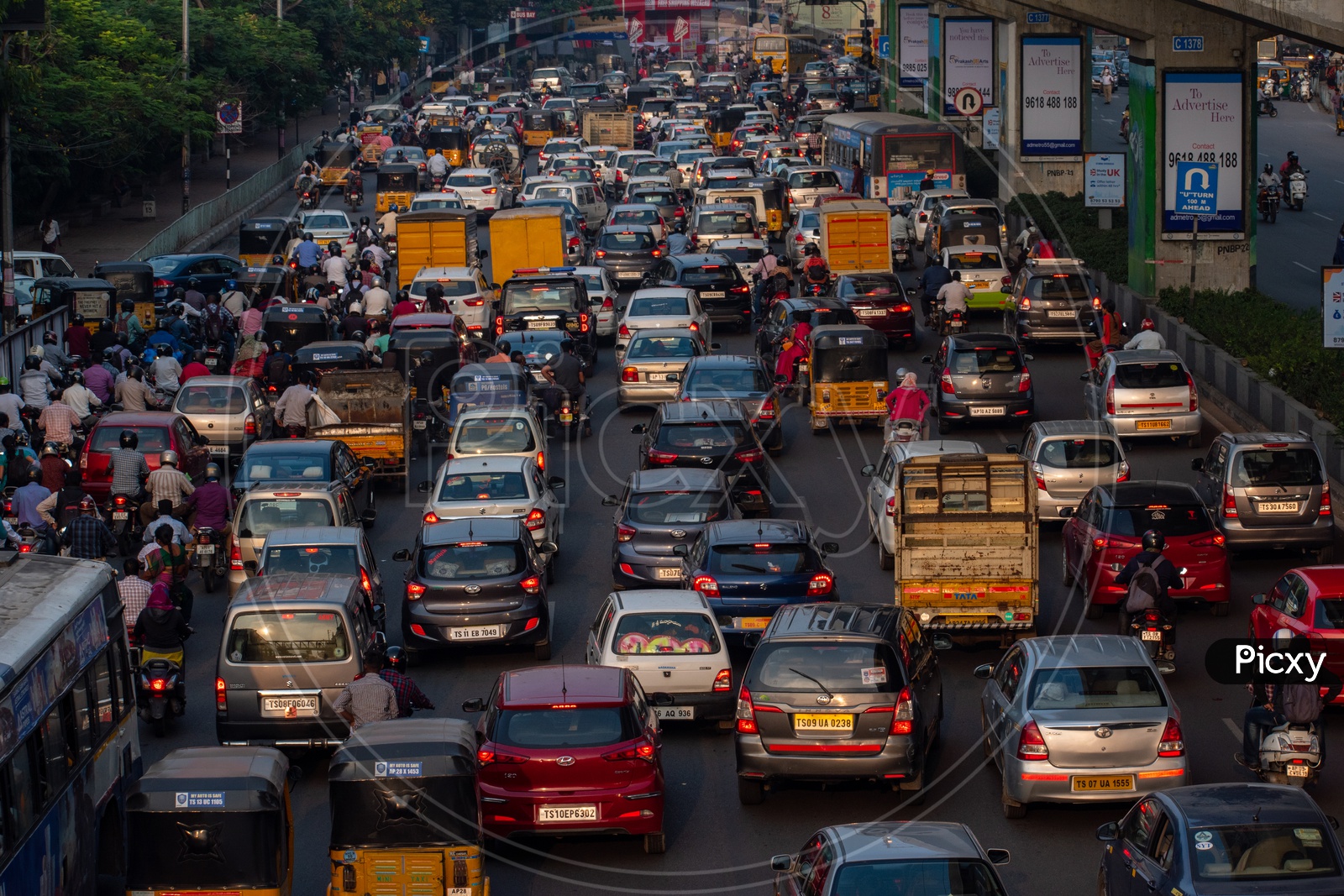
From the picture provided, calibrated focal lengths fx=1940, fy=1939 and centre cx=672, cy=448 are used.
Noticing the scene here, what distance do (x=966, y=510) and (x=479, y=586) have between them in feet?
16.9

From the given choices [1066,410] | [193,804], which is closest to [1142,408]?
[1066,410]

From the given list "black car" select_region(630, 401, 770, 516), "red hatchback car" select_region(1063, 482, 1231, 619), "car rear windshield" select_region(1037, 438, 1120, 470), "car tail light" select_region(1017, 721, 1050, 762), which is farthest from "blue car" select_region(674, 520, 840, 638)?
"car rear windshield" select_region(1037, 438, 1120, 470)

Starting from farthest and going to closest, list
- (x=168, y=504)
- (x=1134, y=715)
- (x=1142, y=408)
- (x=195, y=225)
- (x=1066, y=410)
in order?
(x=195, y=225) → (x=1066, y=410) → (x=1142, y=408) → (x=168, y=504) → (x=1134, y=715)

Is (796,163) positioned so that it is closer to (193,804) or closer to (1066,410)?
(1066,410)

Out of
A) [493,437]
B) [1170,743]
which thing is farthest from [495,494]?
[1170,743]

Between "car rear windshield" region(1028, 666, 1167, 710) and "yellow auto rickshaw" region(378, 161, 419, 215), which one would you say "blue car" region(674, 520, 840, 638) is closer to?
"car rear windshield" region(1028, 666, 1167, 710)

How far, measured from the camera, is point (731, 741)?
1742 cm

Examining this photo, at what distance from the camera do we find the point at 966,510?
66.7 feet

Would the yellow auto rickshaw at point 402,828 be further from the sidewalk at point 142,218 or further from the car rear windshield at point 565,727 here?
the sidewalk at point 142,218

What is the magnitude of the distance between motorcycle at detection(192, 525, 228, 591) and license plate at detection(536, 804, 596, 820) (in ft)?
33.6

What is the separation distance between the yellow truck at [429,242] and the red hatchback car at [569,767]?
28143 millimetres

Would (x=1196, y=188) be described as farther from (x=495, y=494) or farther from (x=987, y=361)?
(x=495, y=494)

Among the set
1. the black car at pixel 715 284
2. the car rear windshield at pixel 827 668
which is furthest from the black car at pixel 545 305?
the car rear windshield at pixel 827 668

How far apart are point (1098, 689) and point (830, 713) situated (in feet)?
6.65
